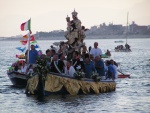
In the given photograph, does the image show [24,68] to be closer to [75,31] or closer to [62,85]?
[75,31]

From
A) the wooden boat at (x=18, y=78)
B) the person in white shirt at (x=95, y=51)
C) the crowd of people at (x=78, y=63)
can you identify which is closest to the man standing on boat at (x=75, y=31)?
the crowd of people at (x=78, y=63)

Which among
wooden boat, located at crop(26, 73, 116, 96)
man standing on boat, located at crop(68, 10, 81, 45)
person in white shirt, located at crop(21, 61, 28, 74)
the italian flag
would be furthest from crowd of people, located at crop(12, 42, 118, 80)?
the italian flag

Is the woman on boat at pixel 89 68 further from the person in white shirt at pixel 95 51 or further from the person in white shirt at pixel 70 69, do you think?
the person in white shirt at pixel 95 51

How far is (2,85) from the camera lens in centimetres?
3516

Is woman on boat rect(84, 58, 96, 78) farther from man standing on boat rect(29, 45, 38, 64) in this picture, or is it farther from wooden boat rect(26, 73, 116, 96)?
man standing on boat rect(29, 45, 38, 64)

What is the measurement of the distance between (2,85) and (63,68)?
29.6 ft

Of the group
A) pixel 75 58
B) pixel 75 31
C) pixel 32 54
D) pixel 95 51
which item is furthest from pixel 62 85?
pixel 75 31

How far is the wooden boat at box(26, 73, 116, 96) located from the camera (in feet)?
85.9

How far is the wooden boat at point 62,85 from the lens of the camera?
26.2 m

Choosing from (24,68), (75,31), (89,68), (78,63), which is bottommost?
(24,68)

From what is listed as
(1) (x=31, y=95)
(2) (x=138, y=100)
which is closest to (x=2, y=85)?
(1) (x=31, y=95)

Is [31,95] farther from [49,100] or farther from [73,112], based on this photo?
[73,112]

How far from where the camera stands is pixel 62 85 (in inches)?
1044

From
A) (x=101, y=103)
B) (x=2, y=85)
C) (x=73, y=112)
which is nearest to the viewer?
(x=73, y=112)
